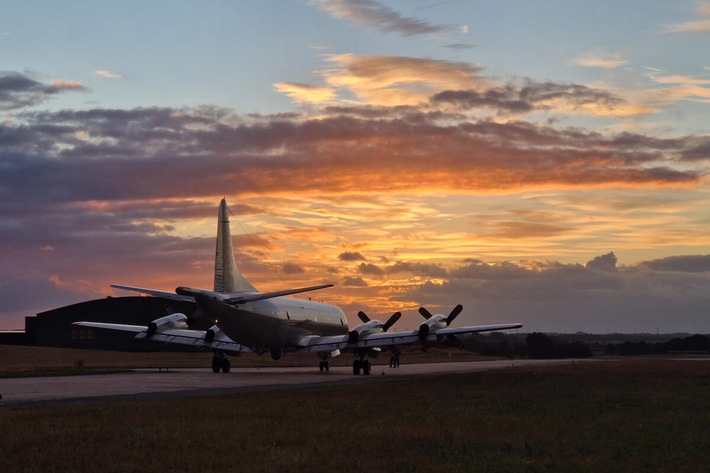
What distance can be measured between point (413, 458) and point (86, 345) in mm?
104520

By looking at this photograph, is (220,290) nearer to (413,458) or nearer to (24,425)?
(24,425)

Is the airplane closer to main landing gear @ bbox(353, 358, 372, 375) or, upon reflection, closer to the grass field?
main landing gear @ bbox(353, 358, 372, 375)

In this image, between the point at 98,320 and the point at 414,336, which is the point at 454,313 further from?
the point at 98,320

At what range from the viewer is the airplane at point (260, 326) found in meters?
55.0

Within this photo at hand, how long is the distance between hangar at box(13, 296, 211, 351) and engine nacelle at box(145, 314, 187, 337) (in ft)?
166

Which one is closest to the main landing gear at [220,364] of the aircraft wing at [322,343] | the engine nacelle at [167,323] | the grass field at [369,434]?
the engine nacelle at [167,323]

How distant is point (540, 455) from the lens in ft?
59.7

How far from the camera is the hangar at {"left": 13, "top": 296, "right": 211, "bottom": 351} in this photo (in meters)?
115

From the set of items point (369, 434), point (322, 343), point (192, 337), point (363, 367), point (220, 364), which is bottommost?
point (363, 367)

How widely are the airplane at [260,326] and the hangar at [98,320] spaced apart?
1992 inches

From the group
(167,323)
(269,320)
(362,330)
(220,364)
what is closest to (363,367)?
(362,330)

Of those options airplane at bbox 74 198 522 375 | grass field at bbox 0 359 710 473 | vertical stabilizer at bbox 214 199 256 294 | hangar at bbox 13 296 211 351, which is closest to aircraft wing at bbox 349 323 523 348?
airplane at bbox 74 198 522 375

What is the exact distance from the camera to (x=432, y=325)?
57750mm

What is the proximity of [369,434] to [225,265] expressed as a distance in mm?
37765
